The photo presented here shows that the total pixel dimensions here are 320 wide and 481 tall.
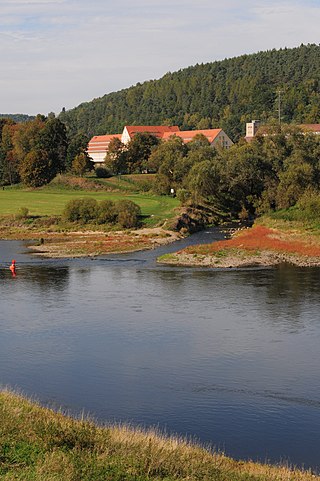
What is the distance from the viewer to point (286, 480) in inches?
766

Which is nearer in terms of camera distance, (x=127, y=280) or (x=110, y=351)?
(x=110, y=351)

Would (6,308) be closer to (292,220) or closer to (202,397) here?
(202,397)

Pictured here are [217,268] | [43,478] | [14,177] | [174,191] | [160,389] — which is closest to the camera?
[43,478]

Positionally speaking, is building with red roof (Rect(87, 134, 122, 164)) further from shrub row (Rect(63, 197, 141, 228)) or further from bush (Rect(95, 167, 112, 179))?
shrub row (Rect(63, 197, 141, 228))

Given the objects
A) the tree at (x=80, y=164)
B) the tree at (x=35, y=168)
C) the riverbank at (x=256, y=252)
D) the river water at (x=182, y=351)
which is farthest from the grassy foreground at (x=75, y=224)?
the river water at (x=182, y=351)

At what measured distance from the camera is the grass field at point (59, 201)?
93562 millimetres

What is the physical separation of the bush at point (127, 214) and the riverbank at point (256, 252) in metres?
15.7

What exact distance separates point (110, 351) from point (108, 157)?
326 ft

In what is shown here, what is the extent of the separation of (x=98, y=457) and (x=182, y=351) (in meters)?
16.8

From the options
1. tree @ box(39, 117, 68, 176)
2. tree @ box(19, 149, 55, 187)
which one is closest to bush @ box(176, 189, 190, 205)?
tree @ box(19, 149, 55, 187)

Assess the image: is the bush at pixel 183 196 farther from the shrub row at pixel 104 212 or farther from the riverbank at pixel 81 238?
the riverbank at pixel 81 238


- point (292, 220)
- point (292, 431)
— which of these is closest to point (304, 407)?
point (292, 431)

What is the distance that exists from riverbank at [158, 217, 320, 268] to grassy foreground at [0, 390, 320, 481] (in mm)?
38304

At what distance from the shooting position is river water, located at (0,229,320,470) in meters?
27.0
